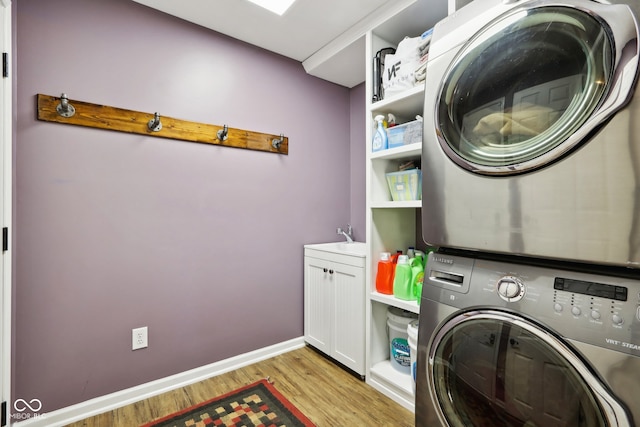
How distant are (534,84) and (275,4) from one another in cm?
161

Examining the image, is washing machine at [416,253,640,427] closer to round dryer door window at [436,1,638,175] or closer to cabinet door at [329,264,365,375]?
round dryer door window at [436,1,638,175]

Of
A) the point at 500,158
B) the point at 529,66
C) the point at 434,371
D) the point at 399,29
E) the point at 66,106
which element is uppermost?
the point at 399,29

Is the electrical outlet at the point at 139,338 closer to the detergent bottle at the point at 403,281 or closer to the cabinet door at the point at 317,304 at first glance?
the cabinet door at the point at 317,304

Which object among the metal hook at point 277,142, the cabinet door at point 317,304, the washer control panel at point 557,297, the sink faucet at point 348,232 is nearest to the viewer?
the washer control panel at point 557,297

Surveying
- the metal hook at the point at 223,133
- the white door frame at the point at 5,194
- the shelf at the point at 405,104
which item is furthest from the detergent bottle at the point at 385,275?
the white door frame at the point at 5,194

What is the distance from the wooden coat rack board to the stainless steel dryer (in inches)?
56.1

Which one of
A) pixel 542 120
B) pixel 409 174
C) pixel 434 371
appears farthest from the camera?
pixel 409 174

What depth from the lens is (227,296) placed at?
2162 mm

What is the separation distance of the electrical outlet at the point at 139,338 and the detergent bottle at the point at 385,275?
4.81ft

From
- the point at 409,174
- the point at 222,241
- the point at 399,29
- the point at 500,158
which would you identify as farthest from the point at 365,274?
the point at 399,29

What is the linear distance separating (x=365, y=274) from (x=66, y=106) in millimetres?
1934

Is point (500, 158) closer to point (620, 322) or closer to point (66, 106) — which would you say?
point (620, 322)

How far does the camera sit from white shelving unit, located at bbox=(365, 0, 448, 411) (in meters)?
1.75

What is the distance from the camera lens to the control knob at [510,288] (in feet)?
2.99
